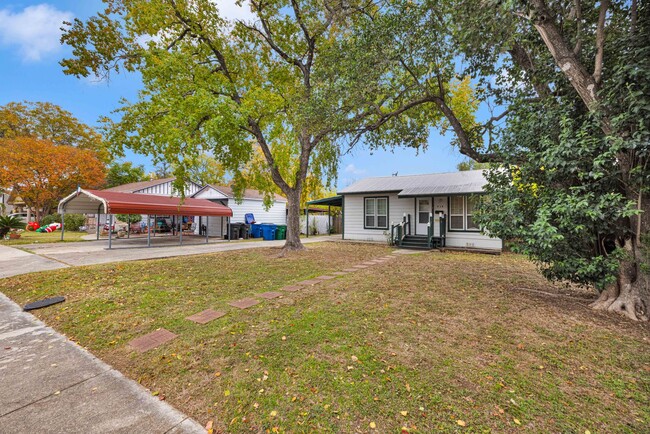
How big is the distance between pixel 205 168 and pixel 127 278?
24181mm

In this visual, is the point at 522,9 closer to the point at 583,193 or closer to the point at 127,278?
the point at 583,193

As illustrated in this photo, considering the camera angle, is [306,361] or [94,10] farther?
[94,10]

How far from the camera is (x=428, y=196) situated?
11570 millimetres

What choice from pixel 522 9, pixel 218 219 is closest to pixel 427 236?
pixel 522 9

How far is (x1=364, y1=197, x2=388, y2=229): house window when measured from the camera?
13.8 metres

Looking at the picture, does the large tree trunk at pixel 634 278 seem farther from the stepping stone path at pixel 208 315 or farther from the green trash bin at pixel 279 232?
the green trash bin at pixel 279 232

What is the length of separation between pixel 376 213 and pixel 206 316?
11232mm

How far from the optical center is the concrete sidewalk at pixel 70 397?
1.95m

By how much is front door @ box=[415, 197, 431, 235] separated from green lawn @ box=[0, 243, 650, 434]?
22.8 feet

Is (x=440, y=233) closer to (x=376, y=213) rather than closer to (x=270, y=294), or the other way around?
(x=376, y=213)

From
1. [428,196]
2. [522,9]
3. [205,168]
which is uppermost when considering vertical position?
[205,168]

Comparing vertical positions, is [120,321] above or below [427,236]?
below

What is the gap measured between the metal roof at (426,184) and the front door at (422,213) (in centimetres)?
67

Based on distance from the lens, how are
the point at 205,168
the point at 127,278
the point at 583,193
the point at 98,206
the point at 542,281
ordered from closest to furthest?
1. the point at 583,193
2. the point at 542,281
3. the point at 127,278
4. the point at 98,206
5. the point at 205,168
